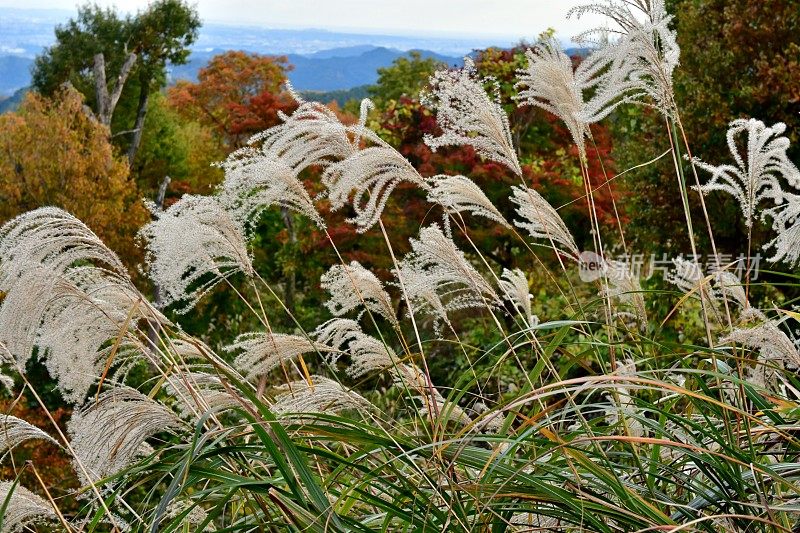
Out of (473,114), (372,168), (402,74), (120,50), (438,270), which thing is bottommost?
(402,74)

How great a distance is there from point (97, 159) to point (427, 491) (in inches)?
461

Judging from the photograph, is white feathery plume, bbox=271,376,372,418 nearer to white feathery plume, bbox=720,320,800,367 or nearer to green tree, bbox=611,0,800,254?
white feathery plume, bbox=720,320,800,367

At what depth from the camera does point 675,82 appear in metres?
7.04

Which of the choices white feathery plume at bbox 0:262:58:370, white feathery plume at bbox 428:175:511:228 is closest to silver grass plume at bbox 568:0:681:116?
white feathery plume at bbox 428:175:511:228

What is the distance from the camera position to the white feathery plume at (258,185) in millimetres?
1968

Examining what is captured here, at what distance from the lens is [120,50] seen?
20438 mm

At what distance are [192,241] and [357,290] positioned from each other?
1.50 feet

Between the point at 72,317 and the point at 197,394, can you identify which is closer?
the point at 72,317

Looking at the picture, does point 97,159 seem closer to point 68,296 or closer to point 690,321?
point 690,321

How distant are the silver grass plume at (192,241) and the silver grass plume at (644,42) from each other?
2.86ft

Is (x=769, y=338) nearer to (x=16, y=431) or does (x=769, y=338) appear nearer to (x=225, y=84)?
(x=16, y=431)

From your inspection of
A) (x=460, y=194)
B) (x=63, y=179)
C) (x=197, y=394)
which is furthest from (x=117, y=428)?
(x=63, y=179)

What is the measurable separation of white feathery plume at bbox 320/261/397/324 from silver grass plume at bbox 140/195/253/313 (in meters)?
0.24

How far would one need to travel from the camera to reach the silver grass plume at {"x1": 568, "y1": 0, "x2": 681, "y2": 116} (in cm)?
187
